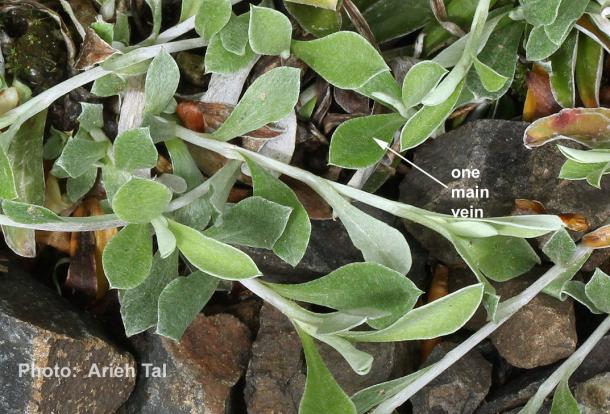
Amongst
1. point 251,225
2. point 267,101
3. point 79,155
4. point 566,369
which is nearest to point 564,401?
point 566,369

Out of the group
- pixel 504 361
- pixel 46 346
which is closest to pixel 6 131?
pixel 46 346

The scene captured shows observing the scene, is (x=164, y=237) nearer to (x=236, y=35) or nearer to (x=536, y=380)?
(x=236, y=35)

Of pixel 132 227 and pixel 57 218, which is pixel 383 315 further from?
pixel 57 218

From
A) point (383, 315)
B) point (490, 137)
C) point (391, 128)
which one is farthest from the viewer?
point (490, 137)

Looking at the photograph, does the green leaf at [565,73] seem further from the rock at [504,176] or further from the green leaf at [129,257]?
the green leaf at [129,257]

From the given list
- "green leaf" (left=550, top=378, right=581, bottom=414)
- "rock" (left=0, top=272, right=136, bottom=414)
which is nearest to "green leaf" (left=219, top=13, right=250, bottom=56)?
"rock" (left=0, top=272, right=136, bottom=414)
